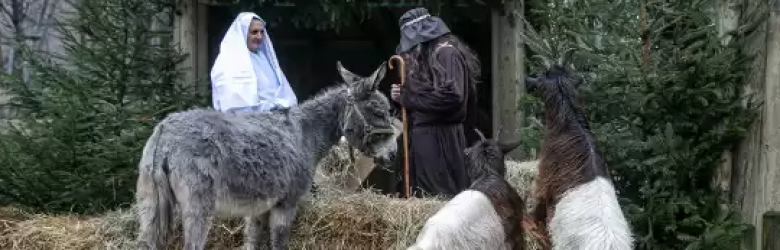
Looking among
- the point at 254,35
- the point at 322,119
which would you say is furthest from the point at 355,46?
the point at 322,119

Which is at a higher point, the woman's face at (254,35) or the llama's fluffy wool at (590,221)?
the woman's face at (254,35)

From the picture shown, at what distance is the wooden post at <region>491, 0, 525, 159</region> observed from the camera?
29.4 feet

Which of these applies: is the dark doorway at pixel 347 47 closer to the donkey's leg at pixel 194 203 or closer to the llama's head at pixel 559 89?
the donkey's leg at pixel 194 203

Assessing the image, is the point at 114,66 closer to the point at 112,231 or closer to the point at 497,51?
the point at 112,231

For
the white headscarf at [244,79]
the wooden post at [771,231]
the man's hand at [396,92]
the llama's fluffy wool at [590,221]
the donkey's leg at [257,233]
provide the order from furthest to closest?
the man's hand at [396,92], the white headscarf at [244,79], the donkey's leg at [257,233], the wooden post at [771,231], the llama's fluffy wool at [590,221]

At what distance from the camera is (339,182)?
788cm

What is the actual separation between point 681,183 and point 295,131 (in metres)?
2.57

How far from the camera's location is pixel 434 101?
274 inches

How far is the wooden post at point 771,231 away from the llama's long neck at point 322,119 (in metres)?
2.80

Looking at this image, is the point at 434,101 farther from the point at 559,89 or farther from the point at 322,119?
the point at 559,89

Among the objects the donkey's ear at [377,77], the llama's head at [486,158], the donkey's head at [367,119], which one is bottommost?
the llama's head at [486,158]

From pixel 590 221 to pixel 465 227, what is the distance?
64 centimetres

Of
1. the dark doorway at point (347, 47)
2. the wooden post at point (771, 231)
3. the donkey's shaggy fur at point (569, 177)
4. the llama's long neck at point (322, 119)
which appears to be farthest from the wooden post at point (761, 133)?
the dark doorway at point (347, 47)

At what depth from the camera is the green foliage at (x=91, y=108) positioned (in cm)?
772
